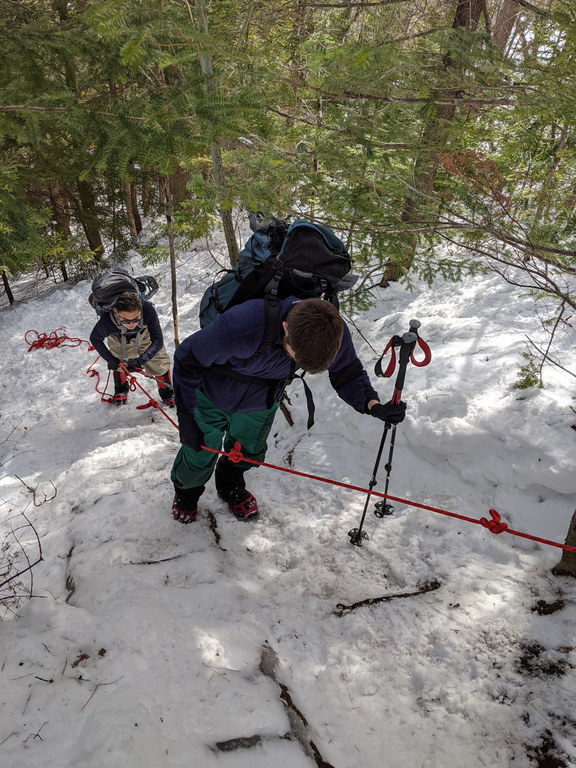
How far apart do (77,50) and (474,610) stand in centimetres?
701

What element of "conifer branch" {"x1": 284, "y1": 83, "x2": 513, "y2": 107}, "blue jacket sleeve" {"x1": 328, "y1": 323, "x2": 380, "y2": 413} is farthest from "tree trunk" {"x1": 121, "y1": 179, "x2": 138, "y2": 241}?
"blue jacket sleeve" {"x1": 328, "y1": 323, "x2": 380, "y2": 413}

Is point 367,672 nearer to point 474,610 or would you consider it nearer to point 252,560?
point 474,610

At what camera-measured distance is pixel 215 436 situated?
3518mm

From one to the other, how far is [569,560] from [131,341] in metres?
5.52

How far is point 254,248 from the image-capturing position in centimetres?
298

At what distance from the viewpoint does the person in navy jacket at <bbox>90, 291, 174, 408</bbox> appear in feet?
16.5

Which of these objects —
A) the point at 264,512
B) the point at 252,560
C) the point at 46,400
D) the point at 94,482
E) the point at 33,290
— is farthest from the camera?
the point at 33,290

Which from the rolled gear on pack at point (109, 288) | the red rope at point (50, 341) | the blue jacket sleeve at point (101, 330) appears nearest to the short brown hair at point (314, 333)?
the rolled gear on pack at point (109, 288)

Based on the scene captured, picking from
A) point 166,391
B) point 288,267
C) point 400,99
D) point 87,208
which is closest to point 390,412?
point 288,267

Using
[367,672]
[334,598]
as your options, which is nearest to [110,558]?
[334,598]

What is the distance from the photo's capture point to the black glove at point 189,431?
328cm

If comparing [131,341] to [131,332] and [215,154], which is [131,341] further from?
[215,154]

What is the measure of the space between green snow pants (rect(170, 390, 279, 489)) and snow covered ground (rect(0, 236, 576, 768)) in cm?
Answer: 65

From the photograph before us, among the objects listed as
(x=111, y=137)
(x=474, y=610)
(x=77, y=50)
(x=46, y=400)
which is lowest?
(x=46, y=400)
